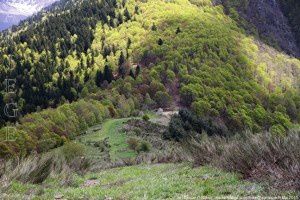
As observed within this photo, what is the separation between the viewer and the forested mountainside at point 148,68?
124375 millimetres

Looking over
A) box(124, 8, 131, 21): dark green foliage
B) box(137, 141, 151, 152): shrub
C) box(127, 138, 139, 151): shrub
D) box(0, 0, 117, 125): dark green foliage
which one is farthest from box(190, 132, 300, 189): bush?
box(124, 8, 131, 21): dark green foliage

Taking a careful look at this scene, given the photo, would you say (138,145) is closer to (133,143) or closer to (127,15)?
(133,143)

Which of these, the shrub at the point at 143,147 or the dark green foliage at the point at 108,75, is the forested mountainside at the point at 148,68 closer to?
the dark green foliage at the point at 108,75

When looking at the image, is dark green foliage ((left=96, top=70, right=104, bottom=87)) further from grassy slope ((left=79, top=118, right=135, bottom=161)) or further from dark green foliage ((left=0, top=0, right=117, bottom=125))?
grassy slope ((left=79, top=118, right=135, bottom=161))

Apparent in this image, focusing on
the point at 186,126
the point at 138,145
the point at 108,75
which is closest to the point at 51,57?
the point at 108,75

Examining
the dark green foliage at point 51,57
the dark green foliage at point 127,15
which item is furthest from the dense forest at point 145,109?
the dark green foliage at point 127,15

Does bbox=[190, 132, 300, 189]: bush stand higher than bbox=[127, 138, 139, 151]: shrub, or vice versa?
bbox=[190, 132, 300, 189]: bush

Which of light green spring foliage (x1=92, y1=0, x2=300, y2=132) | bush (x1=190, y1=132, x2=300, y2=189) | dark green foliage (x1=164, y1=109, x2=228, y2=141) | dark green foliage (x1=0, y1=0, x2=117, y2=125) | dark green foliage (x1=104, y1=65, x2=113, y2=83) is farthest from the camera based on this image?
dark green foliage (x1=104, y1=65, x2=113, y2=83)

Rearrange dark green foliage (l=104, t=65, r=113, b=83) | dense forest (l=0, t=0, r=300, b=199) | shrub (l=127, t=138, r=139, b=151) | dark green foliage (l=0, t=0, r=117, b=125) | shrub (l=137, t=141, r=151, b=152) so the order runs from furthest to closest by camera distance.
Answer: dark green foliage (l=104, t=65, r=113, b=83)
dark green foliage (l=0, t=0, r=117, b=125)
shrub (l=127, t=138, r=139, b=151)
shrub (l=137, t=141, r=151, b=152)
dense forest (l=0, t=0, r=300, b=199)

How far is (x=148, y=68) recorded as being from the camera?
145750mm

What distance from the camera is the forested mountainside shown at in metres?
124

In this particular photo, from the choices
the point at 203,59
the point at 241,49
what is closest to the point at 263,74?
the point at 241,49

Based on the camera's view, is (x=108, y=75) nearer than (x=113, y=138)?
No

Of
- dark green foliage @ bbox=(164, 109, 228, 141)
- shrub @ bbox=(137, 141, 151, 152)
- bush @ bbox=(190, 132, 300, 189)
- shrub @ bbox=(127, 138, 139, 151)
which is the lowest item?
dark green foliage @ bbox=(164, 109, 228, 141)
